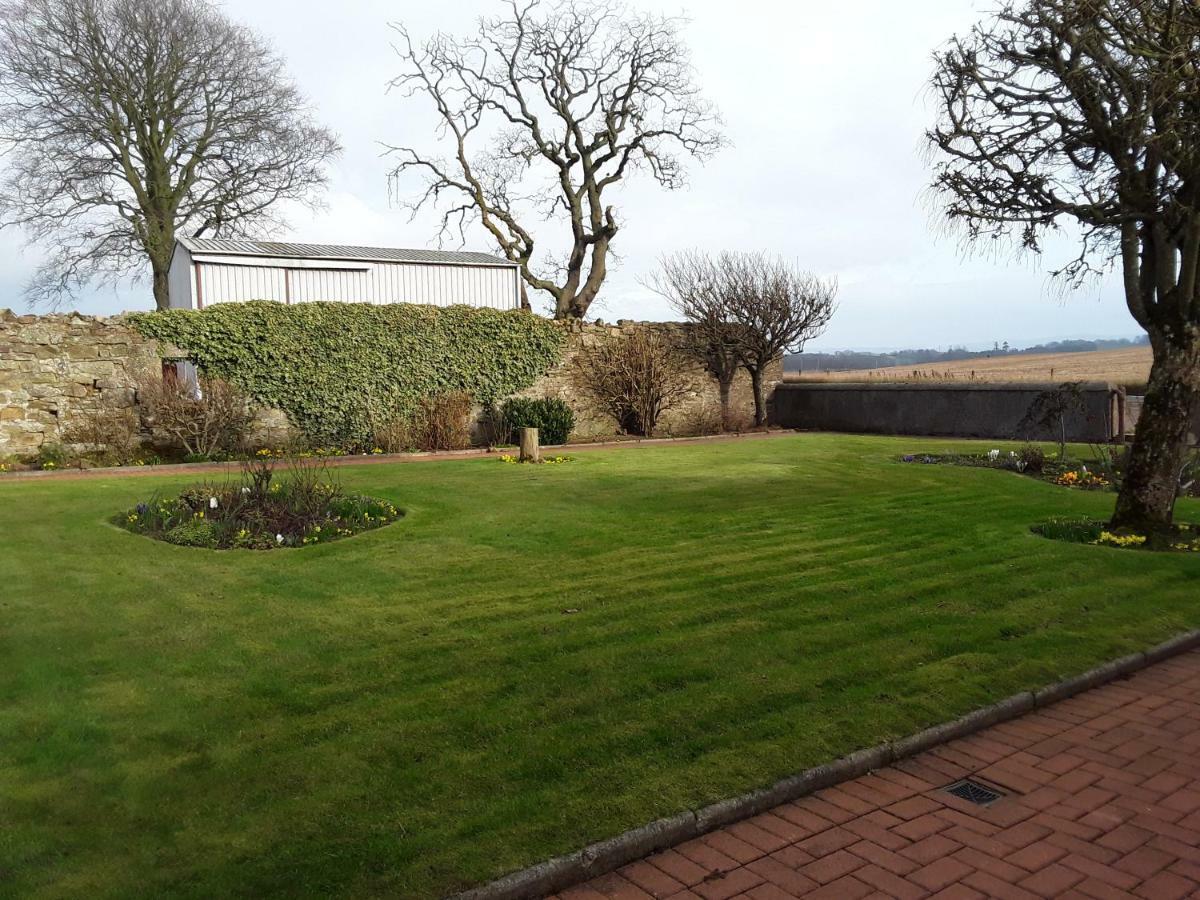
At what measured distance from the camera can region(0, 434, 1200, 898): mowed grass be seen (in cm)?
358

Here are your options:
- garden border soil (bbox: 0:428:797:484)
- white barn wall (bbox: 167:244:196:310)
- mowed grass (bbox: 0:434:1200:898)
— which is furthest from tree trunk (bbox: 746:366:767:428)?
mowed grass (bbox: 0:434:1200:898)

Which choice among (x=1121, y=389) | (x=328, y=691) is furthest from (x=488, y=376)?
(x=328, y=691)

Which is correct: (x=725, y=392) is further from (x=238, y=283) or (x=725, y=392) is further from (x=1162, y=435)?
(x=1162, y=435)

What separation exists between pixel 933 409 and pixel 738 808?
20.4 meters

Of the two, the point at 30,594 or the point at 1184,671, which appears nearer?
the point at 1184,671

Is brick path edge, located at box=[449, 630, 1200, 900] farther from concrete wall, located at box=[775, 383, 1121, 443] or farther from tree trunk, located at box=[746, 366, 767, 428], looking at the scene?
tree trunk, located at box=[746, 366, 767, 428]

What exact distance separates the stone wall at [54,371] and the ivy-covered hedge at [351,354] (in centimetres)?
71

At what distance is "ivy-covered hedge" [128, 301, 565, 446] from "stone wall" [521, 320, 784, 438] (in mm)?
673

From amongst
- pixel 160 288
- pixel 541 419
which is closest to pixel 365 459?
pixel 541 419

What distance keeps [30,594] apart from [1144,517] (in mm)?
9794

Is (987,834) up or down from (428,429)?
down

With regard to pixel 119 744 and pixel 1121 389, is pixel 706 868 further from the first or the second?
pixel 1121 389

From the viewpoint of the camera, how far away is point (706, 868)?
11.5 feet

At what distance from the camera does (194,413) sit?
15750 mm
